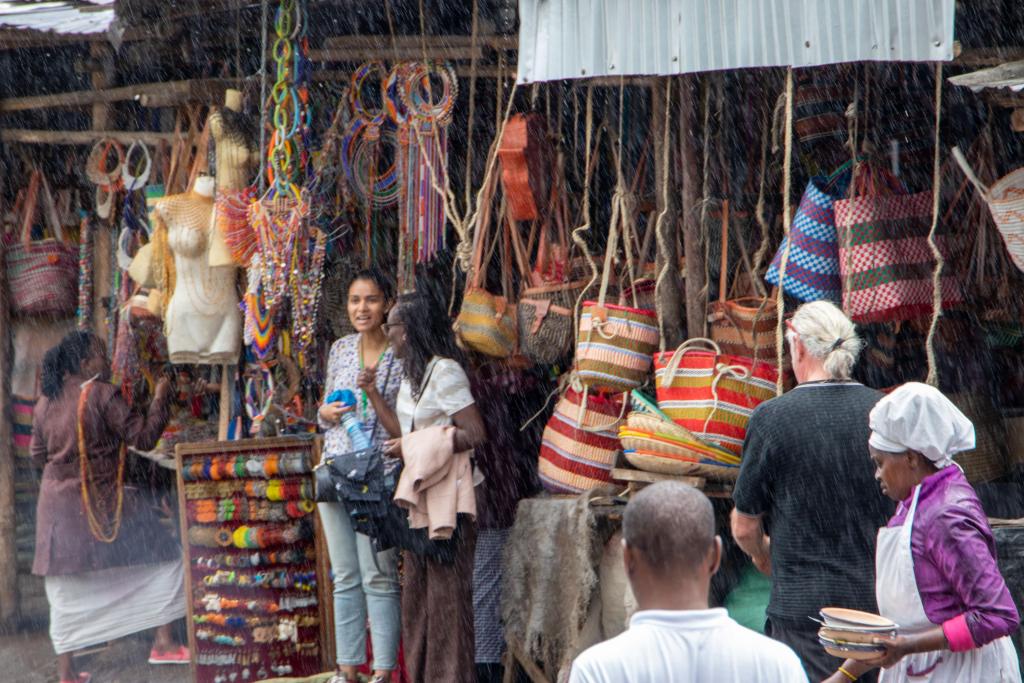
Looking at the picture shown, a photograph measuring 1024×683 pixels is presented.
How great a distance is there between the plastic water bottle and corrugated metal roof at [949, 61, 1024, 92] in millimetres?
2961

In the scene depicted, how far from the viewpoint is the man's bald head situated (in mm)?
2629

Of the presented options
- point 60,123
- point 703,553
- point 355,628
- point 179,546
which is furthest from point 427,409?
point 60,123

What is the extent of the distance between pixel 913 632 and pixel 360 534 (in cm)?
316

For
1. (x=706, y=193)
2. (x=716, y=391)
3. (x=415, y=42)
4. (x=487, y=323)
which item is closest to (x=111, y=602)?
(x=487, y=323)

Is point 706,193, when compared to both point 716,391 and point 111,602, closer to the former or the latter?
point 716,391

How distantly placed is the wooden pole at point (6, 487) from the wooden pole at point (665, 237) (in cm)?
465

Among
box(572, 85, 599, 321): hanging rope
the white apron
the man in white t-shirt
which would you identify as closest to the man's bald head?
the man in white t-shirt

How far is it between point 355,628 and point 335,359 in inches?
49.1

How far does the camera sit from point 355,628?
6340mm

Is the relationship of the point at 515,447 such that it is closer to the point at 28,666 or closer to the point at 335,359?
the point at 335,359

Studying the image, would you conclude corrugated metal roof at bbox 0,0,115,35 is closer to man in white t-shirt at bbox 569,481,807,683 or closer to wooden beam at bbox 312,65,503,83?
wooden beam at bbox 312,65,503,83

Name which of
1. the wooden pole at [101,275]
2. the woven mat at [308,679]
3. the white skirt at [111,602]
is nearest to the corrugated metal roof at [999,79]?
the woven mat at [308,679]

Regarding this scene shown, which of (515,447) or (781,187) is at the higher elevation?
(781,187)

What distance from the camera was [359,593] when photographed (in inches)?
249
